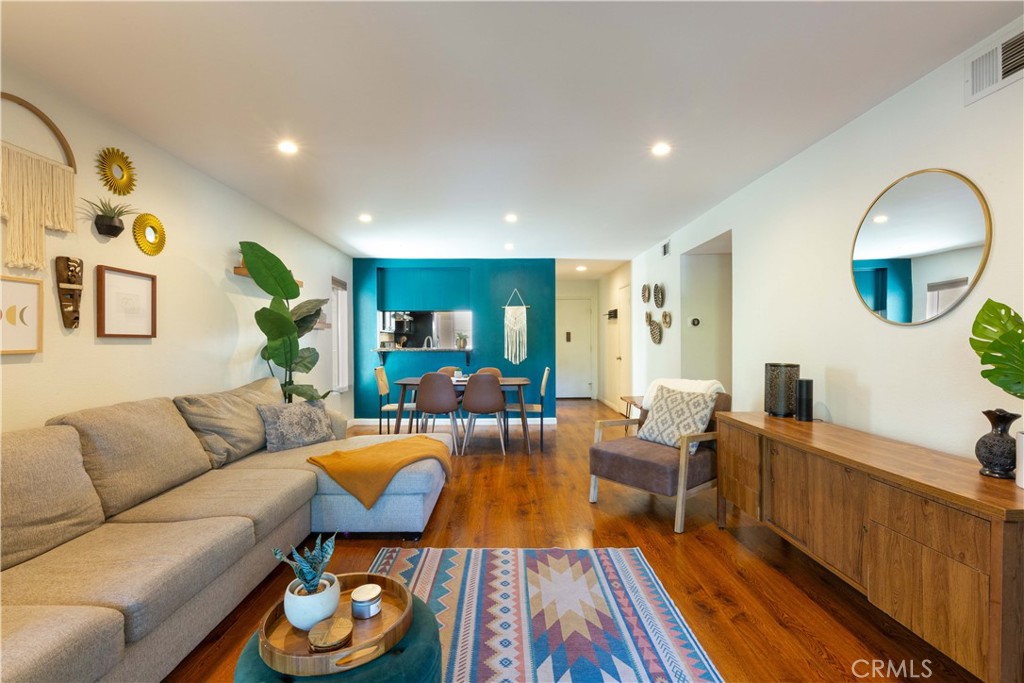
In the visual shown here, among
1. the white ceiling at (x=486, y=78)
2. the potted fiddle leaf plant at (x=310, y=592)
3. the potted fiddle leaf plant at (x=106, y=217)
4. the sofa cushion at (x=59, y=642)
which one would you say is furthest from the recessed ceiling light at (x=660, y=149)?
the sofa cushion at (x=59, y=642)

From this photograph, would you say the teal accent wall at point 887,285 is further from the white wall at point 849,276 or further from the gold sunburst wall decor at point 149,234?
the gold sunburst wall decor at point 149,234

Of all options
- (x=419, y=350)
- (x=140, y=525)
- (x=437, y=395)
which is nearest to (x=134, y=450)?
(x=140, y=525)

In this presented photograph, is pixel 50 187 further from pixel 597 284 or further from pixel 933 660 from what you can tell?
pixel 597 284

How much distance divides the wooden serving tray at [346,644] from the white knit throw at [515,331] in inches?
203

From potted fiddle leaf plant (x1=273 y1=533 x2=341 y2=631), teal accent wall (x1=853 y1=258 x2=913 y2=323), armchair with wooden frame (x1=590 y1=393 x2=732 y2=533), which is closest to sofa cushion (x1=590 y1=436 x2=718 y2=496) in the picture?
armchair with wooden frame (x1=590 y1=393 x2=732 y2=533)

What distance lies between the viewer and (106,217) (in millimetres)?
2352

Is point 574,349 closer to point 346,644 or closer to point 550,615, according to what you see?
point 550,615

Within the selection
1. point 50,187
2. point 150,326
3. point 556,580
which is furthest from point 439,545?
point 50,187

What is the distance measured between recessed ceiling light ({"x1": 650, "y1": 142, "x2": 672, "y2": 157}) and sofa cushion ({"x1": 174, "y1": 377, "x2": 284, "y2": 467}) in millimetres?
3290

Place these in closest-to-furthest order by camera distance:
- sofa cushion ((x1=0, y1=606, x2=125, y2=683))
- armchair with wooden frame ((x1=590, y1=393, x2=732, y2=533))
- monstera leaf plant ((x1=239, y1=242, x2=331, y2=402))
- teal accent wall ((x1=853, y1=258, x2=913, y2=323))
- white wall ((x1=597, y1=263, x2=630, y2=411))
Result: sofa cushion ((x1=0, y1=606, x2=125, y2=683)) < teal accent wall ((x1=853, y1=258, x2=913, y2=323)) < armchair with wooden frame ((x1=590, y1=393, x2=732, y2=533)) < monstera leaf plant ((x1=239, y1=242, x2=331, y2=402)) < white wall ((x1=597, y1=263, x2=630, y2=411))

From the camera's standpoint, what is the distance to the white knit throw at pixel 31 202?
1.89 meters

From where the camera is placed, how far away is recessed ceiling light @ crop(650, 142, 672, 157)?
8.90 ft

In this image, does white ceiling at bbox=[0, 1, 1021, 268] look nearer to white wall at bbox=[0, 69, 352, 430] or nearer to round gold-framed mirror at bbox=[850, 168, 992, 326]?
white wall at bbox=[0, 69, 352, 430]

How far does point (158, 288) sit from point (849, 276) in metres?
4.29
